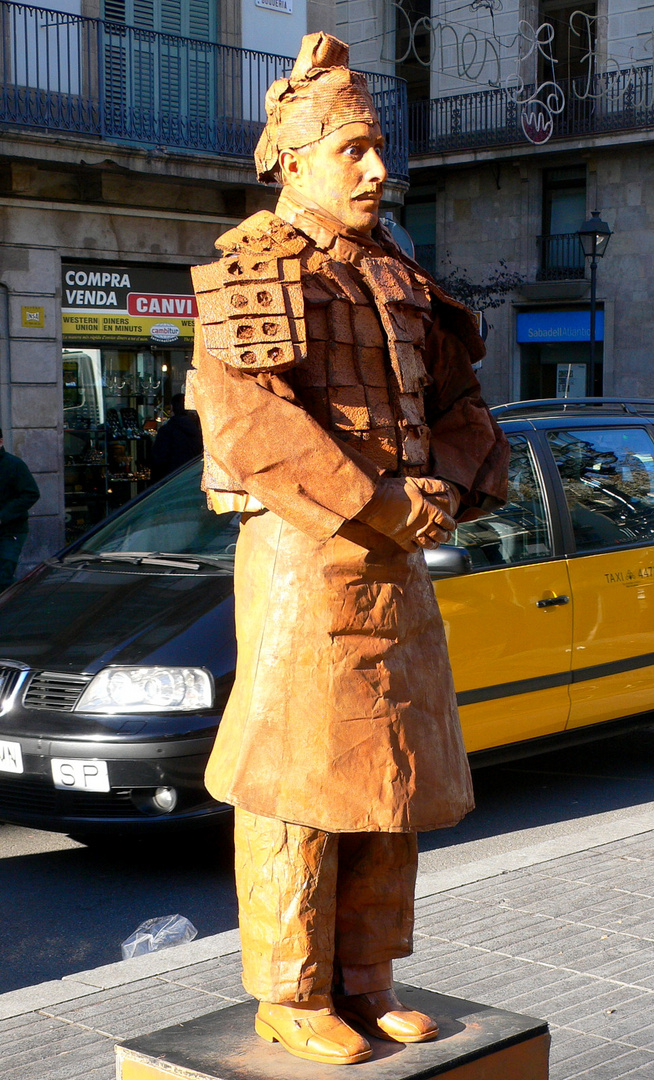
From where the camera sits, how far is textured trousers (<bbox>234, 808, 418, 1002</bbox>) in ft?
9.34

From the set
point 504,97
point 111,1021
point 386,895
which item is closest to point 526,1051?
point 386,895

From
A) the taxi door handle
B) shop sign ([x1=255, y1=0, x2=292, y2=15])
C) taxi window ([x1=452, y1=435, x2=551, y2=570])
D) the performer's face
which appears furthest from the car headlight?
shop sign ([x1=255, y1=0, x2=292, y2=15])

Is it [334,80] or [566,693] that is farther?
[566,693]

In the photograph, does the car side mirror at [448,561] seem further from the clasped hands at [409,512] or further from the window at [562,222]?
the window at [562,222]

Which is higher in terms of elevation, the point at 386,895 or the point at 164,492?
the point at 164,492

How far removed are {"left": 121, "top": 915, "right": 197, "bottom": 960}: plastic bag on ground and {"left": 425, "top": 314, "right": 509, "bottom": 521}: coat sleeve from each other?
239 centimetres

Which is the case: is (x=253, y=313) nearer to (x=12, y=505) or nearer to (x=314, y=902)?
(x=314, y=902)

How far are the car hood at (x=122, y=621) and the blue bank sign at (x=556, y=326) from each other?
974 inches

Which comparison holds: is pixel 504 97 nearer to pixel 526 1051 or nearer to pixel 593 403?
pixel 593 403

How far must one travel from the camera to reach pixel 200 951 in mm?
4422

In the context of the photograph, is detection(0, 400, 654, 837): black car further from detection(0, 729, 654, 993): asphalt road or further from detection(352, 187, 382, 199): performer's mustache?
detection(352, 187, 382, 199): performer's mustache

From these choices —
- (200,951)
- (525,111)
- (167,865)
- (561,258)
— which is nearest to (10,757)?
(167,865)

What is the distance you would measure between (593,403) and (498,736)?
6.51 ft

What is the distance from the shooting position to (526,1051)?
308cm
